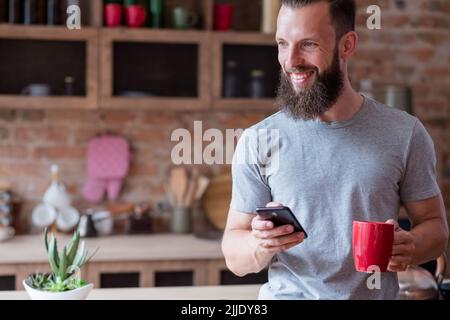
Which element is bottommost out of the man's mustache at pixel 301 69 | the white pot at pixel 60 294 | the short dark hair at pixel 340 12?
the white pot at pixel 60 294

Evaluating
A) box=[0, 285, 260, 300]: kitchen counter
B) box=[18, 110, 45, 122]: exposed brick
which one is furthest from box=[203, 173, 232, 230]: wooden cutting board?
box=[0, 285, 260, 300]: kitchen counter

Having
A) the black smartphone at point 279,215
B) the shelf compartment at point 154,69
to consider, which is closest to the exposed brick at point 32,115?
the shelf compartment at point 154,69

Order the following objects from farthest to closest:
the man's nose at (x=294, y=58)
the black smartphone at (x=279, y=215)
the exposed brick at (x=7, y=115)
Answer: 1. the exposed brick at (x=7, y=115)
2. the man's nose at (x=294, y=58)
3. the black smartphone at (x=279, y=215)

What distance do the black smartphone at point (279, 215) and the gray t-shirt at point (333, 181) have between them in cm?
17

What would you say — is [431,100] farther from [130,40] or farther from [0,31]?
[0,31]

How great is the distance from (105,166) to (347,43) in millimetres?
1839

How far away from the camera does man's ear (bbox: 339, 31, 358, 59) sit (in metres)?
1.28

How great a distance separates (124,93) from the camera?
275 centimetres

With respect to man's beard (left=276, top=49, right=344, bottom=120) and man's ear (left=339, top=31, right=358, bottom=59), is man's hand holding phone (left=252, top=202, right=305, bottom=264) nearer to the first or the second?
man's beard (left=276, top=49, right=344, bottom=120)

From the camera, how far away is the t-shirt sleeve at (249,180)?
1.27m

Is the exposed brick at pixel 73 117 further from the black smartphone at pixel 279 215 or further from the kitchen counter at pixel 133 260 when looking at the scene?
the black smartphone at pixel 279 215

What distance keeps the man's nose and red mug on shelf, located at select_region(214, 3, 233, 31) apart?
1644 millimetres

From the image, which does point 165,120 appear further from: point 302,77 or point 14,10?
point 302,77

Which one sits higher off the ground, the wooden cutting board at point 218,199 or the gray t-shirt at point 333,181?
the gray t-shirt at point 333,181
